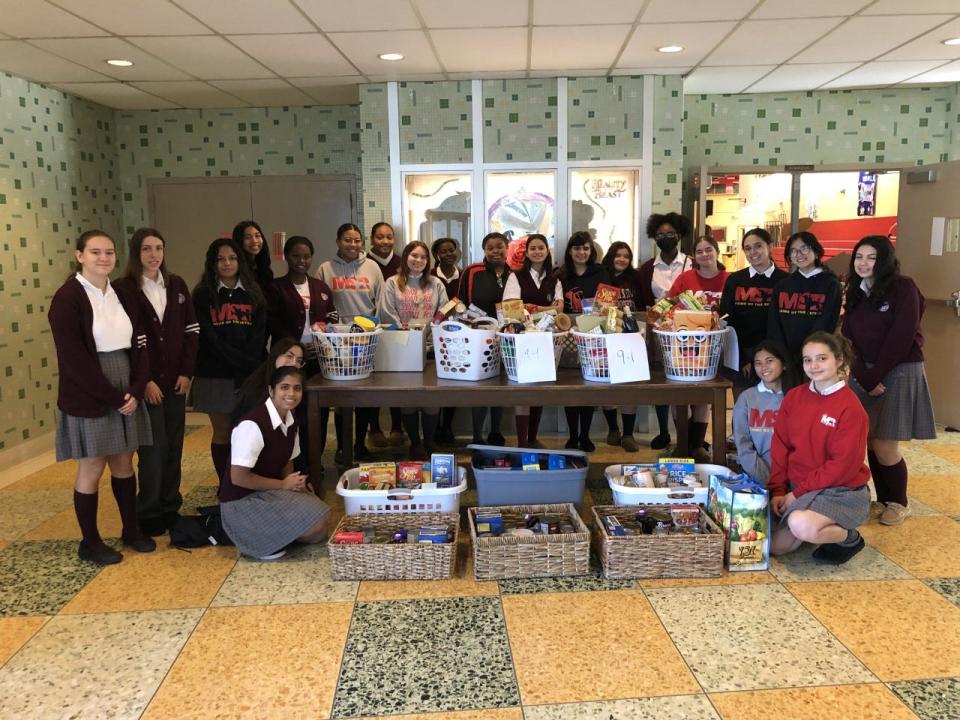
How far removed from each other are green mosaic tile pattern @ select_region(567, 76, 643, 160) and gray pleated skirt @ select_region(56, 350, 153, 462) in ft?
11.3

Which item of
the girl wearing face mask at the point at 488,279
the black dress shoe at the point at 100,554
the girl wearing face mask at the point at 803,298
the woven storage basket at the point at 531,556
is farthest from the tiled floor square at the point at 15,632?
the girl wearing face mask at the point at 803,298

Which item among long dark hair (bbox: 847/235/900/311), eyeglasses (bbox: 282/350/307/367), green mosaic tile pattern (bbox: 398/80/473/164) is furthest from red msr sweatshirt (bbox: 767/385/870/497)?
green mosaic tile pattern (bbox: 398/80/473/164)

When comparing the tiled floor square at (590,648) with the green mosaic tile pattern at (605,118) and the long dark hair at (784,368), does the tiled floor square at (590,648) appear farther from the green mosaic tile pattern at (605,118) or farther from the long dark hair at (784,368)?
the green mosaic tile pattern at (605,118)

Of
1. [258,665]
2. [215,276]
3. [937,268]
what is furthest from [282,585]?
[937,268]

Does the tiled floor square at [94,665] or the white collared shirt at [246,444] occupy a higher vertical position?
the white collared shirt at [246,444]

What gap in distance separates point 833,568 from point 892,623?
43 centimetres

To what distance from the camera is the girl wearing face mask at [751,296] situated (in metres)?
3.70

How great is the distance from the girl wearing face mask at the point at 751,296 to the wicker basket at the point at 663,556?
1.24 m

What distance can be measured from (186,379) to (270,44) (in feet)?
6.97

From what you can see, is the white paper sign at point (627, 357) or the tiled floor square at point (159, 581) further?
the white paper sign at point (627, 357)

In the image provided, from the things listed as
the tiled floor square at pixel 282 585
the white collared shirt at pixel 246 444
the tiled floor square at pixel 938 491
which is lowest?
the tiled floor square at pixel 282 585

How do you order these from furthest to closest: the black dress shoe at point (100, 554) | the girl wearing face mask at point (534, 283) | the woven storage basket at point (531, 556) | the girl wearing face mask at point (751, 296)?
the girl wearing face mask at point (534, 283) < the girl wearing face mask at point (751, 296) < the black dress shoe at point (100, 554) < the woven storage basket at point (531, 556)

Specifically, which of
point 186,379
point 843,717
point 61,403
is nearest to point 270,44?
point 186,379

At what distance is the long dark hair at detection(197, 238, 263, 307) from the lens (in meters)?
3.50
